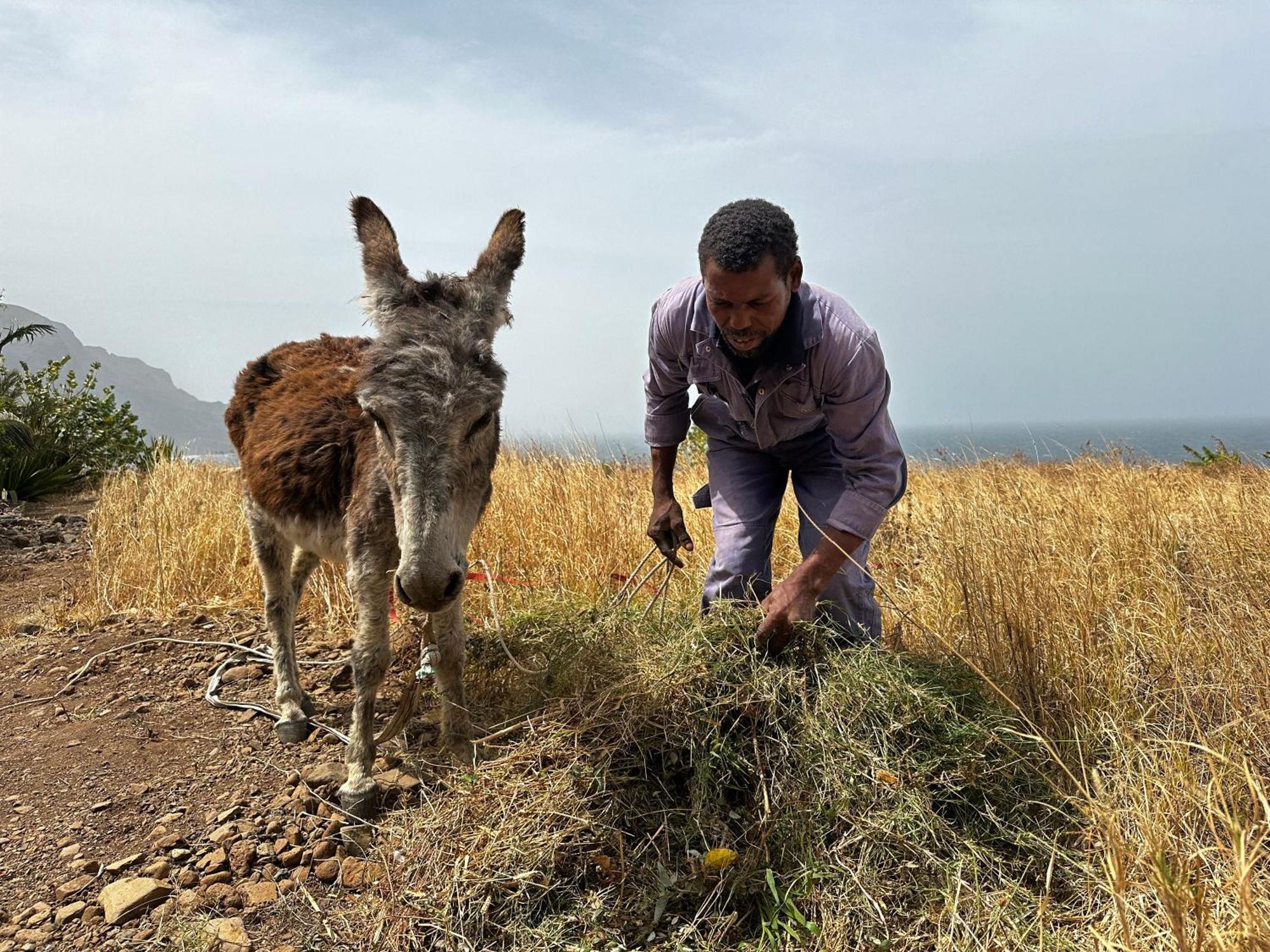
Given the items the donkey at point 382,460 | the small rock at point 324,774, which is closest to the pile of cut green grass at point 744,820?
the small rock at point 324,774

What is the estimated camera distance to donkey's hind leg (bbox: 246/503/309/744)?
4.26 meters

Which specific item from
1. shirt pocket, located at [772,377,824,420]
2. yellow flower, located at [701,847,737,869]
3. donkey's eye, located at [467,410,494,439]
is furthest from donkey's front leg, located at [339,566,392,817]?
shirt pocket, located at [772,377,824,420]

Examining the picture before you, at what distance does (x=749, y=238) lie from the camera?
3.00 m

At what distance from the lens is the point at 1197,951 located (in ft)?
6.15

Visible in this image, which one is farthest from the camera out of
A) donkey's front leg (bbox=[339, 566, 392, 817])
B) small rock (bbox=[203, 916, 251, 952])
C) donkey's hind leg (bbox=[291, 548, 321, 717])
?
donkey's hind leg (bbox=[291, 548, 321, 717])

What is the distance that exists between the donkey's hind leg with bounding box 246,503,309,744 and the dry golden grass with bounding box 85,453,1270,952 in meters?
0.85

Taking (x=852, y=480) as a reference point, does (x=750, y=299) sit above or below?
above

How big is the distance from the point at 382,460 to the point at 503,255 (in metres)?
1.04

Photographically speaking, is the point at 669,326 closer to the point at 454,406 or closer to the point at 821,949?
the point at 454,406

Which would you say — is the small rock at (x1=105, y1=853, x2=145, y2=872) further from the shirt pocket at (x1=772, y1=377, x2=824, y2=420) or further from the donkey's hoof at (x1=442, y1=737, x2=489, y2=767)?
the shirt pocket at (x1=772, y1=377, x2=824, y2=420)

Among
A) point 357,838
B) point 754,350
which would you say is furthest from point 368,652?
point 754,350

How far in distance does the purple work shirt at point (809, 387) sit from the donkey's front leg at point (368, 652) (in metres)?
1.63

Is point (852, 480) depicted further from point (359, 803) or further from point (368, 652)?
point (359, 803)

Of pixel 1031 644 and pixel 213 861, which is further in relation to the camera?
pixel 1031 644
